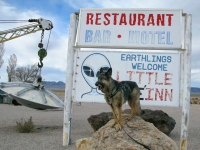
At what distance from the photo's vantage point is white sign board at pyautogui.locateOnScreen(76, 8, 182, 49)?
9.91 meters

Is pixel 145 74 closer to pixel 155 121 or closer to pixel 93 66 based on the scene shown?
pixel 93 66

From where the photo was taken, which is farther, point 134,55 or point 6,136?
point 6,136

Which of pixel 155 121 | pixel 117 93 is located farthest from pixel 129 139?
pixel 155 121

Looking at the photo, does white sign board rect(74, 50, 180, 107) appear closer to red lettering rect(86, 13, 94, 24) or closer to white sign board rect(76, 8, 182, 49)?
white sign board rect(76, 8, 182, 49)

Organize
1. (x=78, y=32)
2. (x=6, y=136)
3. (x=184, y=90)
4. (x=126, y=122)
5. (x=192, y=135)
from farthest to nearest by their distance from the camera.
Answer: (x=192, y=135) → (x=6, y=136) → (x=78, y=32) → (x=184, y=90) → (x=126, y=122)

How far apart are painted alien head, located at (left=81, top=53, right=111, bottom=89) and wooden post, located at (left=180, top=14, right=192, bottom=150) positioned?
2.45 m

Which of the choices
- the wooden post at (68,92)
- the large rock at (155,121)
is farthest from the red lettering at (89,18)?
the large rock at (155,121)

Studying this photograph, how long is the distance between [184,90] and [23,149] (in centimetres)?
543

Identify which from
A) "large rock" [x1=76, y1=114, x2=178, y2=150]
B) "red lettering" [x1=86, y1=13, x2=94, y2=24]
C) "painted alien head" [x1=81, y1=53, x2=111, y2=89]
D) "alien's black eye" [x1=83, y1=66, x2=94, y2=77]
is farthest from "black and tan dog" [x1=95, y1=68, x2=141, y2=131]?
"red lettering" [x1=86, y1=13, x2=94, y2=24]

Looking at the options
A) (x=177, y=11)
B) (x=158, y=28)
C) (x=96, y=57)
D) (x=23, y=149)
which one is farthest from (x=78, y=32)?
(x=23, y=149)

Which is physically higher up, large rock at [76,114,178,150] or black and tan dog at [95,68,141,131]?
black and tan dog at [95,68,141,131]

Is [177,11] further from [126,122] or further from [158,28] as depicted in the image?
[126,122]

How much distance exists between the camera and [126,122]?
23.4ft

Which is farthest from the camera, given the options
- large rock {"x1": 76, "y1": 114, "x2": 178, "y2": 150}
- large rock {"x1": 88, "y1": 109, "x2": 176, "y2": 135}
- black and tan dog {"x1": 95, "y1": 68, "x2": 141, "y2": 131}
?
large rock {"x1": 88, "y1": 109, "x2": 176, "y2": 135}
